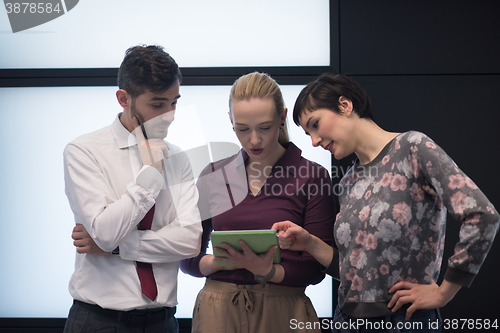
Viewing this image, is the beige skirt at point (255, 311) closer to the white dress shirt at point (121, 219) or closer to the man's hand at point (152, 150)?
the white dress shirt at point (121, 219)

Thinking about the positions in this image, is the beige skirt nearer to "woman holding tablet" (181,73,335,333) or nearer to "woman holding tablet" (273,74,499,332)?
"woman holding tablet" (181,73,335,333)

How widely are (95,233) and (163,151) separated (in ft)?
1.40

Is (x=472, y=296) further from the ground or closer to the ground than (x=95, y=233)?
closer to the ground

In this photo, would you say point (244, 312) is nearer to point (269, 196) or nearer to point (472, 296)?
point (269, 196)

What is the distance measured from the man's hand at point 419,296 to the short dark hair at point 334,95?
68cm

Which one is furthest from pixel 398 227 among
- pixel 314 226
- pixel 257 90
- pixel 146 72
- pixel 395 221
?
pixel 146 72

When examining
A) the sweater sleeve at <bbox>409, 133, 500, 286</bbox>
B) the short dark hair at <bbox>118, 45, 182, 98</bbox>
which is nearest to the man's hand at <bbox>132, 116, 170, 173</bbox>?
the short dark hair at <bbox>118, 45, 182, 98</bbox>

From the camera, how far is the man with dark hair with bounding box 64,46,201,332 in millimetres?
1498

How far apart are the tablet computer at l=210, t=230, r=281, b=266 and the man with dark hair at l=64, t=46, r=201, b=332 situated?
0.21 m

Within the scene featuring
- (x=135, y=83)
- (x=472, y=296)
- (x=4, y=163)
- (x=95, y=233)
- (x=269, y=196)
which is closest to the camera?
(x=95, y=233)

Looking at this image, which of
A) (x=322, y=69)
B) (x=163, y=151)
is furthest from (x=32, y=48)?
(x=322, y=69)

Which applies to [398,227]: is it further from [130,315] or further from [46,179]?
[46,179]

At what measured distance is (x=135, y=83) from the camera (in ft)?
5.35

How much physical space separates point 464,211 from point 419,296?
0.36 meters
